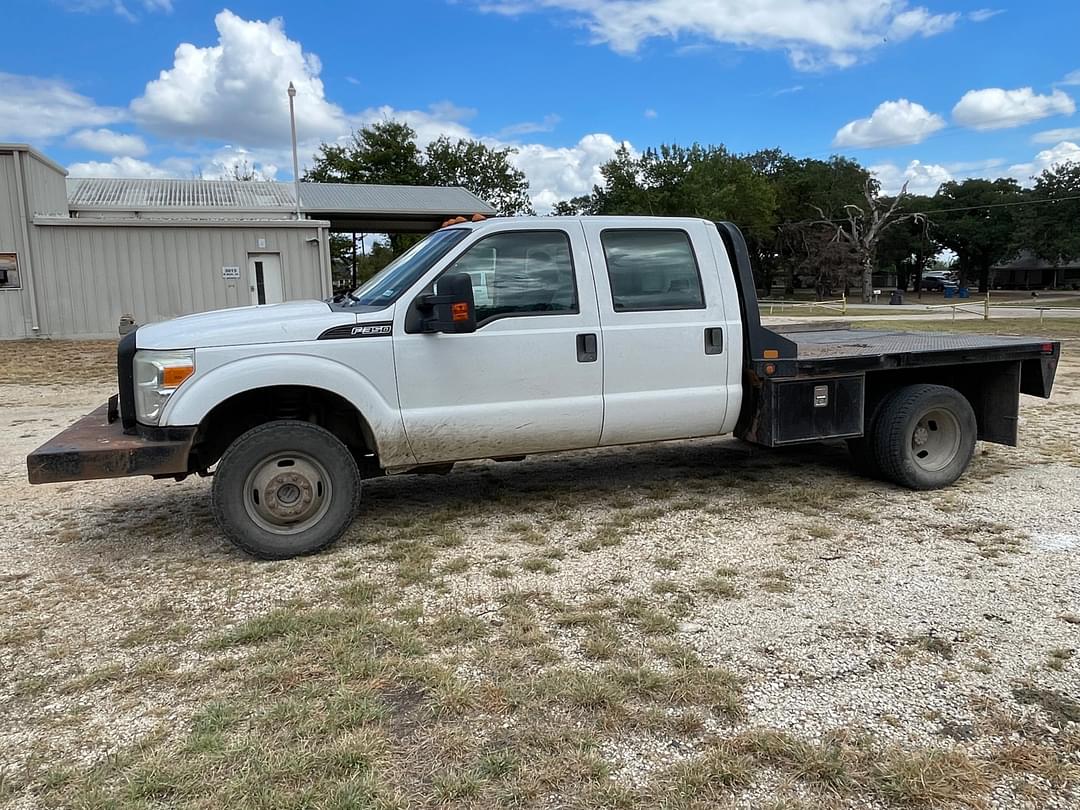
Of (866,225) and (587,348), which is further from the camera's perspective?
(866,225)

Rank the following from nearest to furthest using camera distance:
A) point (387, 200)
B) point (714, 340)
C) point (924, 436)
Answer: point (714, 340) < point (924, 436) < point (387, 200)

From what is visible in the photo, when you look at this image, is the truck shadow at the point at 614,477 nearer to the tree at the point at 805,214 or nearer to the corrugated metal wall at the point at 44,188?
the corrugated metal wall at the point at 44,188

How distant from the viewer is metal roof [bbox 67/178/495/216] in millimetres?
24125

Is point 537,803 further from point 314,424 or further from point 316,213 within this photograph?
point 316,213

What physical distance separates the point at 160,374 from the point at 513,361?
2.00m

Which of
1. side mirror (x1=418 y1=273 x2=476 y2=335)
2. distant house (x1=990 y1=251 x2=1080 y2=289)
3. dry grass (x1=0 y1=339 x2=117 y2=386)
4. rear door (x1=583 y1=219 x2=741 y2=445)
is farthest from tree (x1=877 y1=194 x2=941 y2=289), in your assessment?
side mirror (x1=418 y1=273 x2=476 y2=335)

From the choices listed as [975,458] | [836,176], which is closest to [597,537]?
[975,458]

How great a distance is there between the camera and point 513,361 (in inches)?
198

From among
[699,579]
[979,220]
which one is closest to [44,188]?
[699,579]

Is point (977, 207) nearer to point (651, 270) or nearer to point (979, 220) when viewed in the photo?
point (979, 220)

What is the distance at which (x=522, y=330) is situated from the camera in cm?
505

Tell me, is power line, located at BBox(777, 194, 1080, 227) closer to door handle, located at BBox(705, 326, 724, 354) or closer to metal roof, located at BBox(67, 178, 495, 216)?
metal roof, located at BBox(67, 178, 495, 216)

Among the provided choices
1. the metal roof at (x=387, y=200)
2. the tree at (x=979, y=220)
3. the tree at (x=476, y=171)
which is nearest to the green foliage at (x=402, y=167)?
the tree at (x=476, y=171)

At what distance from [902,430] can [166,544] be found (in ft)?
16.8
